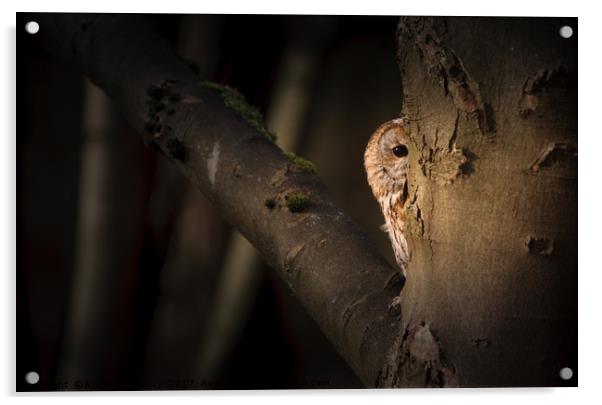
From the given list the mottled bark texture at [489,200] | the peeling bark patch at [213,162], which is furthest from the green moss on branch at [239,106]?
the mottled bark texture at [489,200]

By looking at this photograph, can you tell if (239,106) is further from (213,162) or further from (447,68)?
(447,68)

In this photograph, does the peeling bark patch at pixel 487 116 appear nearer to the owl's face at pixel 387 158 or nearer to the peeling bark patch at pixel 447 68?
the peeling bark patch at pixel 447 68

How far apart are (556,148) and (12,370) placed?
1.27m

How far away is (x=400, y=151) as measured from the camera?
5.41ft

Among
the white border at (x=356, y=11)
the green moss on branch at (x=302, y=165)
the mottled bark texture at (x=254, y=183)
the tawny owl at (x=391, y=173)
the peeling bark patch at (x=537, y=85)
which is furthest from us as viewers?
the tawny owl at (x=391, y=173)

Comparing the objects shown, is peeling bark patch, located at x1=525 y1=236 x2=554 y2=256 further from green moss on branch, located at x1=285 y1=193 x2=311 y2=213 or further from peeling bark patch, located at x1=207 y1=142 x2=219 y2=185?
peeling bark patch, located at x1=207 y1=142 x2=219 y2=185

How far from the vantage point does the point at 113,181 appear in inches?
74.5

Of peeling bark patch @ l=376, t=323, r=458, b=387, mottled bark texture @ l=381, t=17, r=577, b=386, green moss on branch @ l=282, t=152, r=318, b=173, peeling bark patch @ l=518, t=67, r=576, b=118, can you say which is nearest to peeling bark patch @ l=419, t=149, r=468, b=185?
mottled bark texture @ l=381, t=17, r=577, b=386

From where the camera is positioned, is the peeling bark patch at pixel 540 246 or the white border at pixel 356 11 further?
the white border at pixel 356 11

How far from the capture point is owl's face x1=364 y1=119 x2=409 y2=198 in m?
1.63

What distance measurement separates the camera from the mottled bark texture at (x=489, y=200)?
2.92ft

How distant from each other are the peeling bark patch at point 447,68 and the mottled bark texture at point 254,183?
0.37 m
